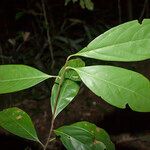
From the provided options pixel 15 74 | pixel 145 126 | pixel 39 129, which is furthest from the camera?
pixel 39 129

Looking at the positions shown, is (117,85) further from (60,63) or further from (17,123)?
(60,63)

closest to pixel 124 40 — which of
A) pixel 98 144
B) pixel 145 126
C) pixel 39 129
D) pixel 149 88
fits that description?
pixel 149 88

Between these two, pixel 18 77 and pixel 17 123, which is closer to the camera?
pixel 18 77

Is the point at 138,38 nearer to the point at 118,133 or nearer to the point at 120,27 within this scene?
the point at 120,27

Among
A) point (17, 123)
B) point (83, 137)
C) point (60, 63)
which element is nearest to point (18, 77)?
point (17, 123)

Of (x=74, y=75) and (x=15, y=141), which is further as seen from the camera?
(x=15, y=141)

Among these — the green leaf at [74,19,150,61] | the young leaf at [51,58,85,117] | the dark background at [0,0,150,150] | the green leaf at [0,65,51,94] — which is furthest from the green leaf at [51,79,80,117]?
the dark background at [0,0,150,150]
